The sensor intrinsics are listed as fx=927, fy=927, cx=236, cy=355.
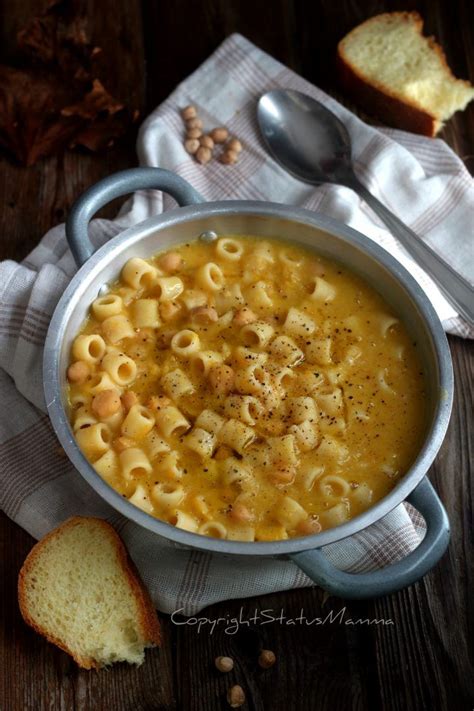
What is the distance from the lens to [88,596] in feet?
10.8

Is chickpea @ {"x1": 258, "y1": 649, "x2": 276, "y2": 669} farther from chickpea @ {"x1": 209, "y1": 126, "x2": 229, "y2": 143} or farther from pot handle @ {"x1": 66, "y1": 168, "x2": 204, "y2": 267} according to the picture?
chickpea @ {"x1": 209, "y1": 126, "x2": 229, "y2": 143}

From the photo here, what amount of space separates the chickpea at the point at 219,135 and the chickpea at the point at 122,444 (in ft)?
5.63

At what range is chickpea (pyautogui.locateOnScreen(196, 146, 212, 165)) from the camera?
429 centimetres

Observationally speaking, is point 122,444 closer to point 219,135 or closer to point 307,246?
point 307,246

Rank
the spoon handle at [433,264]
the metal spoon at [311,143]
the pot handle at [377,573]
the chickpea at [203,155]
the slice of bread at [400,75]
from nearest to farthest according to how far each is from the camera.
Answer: the pot handle at [377,573], the spoon handle at [433,264], the metal spoon at [311,143], the chickpea at [203,155], the slice of bread at [400,75]

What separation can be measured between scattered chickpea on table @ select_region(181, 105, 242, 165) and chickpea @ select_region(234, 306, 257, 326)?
1.09 m

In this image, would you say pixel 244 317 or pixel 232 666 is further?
pixel 244 317

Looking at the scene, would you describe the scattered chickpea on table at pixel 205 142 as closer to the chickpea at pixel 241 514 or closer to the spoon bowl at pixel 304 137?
the spoon bowl at pixel 304 137

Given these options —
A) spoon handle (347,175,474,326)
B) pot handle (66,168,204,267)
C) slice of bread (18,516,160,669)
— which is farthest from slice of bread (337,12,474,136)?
slice of bread (18,516,160,669)

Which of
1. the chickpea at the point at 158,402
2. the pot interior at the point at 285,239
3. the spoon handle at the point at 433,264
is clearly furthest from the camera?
the spoon handle at the point at 433,264

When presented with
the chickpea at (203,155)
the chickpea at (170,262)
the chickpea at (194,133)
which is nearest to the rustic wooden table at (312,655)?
the chickpea at (170,262)

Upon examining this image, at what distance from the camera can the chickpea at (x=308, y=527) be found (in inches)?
122

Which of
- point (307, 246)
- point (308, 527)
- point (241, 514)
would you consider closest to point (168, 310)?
point (307, 246)

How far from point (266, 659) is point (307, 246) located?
1.59 m
